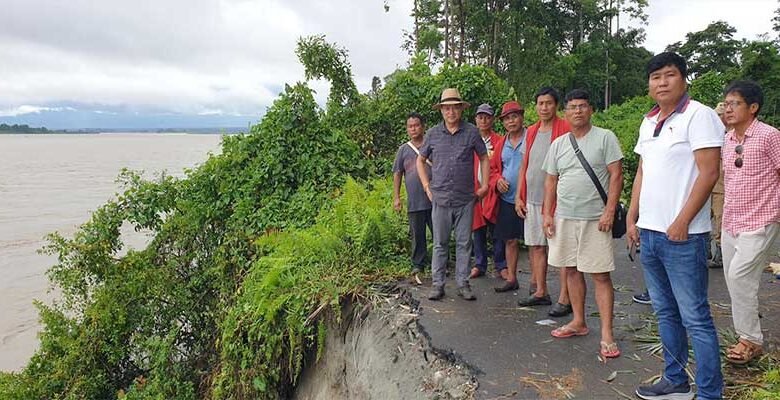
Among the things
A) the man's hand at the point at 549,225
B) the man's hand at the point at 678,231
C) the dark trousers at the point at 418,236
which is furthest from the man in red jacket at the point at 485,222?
the man's hand at the point at 678,231

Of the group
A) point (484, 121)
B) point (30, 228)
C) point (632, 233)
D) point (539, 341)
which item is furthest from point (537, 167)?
point (30, 228)

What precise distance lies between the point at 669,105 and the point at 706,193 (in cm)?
54

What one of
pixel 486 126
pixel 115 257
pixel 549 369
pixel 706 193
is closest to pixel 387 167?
pixel 486 126

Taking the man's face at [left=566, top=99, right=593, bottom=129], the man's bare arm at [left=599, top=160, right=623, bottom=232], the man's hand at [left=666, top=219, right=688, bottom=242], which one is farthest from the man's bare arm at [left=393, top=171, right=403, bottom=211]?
the man's hand at [left=666, top=219, right=688, bottom=242]

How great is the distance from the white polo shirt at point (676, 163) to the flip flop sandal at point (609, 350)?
45.0 inches

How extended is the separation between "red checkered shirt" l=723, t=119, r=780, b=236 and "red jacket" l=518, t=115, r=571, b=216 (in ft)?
4.37

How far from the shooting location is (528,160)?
482cm

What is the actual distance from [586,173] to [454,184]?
1.43 m

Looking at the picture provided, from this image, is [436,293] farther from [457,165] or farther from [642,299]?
[642,299]

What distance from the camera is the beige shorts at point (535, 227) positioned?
479cm

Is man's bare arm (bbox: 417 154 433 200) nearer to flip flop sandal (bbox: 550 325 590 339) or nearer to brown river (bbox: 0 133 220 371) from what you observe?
flip flop sandal (bbox: 550 325 590 339)

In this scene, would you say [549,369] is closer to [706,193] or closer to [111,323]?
[706,193]

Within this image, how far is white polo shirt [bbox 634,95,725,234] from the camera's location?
9.27 ft

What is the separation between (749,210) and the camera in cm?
358
